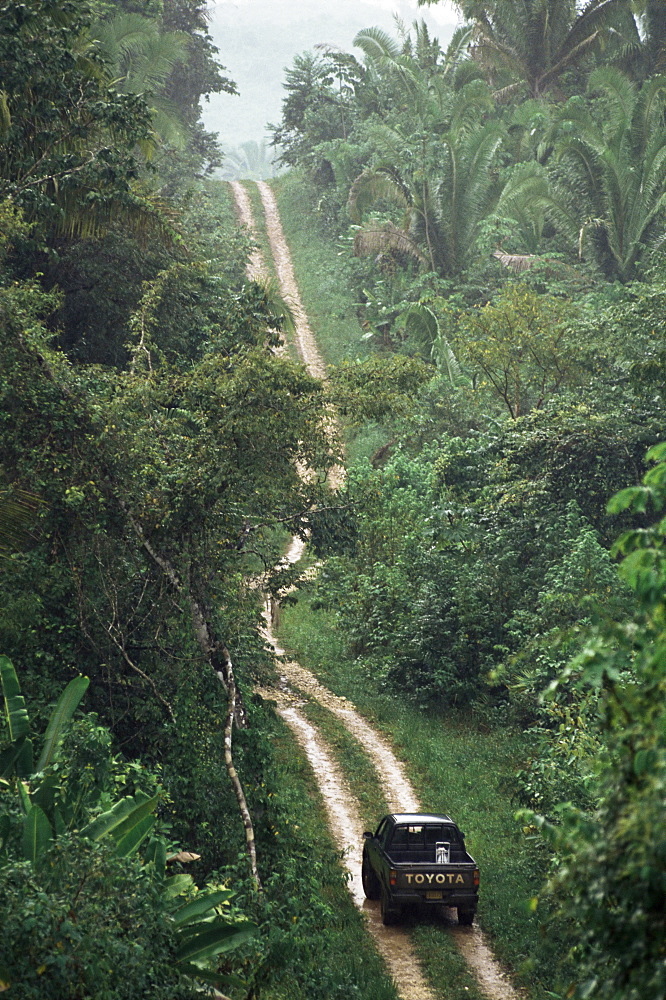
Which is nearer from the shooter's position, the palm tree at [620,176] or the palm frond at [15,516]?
the palm frond at [15,516]

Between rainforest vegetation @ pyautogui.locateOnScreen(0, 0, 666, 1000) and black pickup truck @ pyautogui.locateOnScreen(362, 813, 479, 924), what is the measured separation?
1.95 feet

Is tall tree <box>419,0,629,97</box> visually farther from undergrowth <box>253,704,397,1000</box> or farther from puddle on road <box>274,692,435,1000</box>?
undergrowth <box>253,704,397,1000</box>

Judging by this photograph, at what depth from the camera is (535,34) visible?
124ft

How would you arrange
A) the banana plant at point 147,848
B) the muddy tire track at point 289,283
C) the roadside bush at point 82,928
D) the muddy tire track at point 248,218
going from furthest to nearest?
the muddy tire track at point 248,218 → the muddy tire track at point 289,283 → the banana plant at point 147,848 → the roadside bush at point 82,928

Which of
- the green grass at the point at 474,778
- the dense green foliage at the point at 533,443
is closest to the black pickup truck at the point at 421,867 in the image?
the green grass at the point at 474,778

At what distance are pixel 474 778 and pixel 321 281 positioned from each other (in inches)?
1232

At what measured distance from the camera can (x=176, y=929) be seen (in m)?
6.88

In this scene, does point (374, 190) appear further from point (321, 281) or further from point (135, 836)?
point (135, 836)

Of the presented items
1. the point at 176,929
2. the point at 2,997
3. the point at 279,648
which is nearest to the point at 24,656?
the point at 176,929

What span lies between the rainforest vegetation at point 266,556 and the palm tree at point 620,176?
11 centimetres

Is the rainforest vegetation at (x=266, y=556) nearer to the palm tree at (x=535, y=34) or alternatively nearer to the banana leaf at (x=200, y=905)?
the banana leaf at (x=200, y=905)

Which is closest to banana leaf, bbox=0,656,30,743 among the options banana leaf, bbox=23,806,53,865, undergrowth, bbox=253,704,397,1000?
banana leaf, bbox=23,806,53,865

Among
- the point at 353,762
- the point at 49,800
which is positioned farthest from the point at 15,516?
the point at 353,762

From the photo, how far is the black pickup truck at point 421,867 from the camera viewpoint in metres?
10.6
